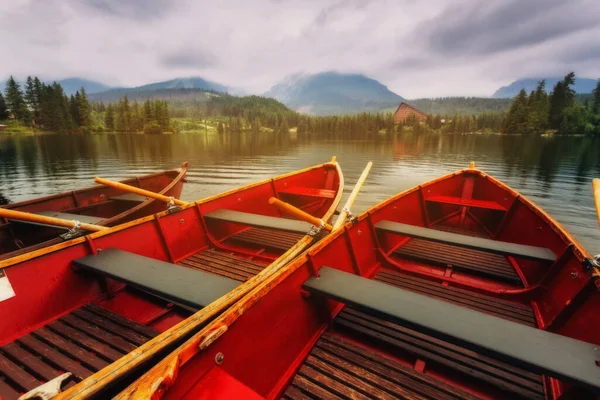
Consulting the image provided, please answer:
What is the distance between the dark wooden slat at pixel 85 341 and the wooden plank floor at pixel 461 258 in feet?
17.0

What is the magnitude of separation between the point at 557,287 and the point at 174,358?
5115 mm

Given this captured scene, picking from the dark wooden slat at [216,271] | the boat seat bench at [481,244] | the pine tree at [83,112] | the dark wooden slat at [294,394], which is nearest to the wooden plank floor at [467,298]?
the boat seat bench at [481,244]

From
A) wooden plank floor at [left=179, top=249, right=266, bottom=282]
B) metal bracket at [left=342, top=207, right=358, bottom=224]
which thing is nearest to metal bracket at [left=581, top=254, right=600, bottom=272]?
metal bracket at [left=342, top=207, right=358, bottom=224]

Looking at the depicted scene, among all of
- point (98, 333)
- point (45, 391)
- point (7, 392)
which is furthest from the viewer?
point (98, 333)

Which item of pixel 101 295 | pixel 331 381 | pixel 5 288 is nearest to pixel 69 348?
pixel 5 288

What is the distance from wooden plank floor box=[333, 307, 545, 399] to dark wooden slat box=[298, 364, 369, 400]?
0.74 m

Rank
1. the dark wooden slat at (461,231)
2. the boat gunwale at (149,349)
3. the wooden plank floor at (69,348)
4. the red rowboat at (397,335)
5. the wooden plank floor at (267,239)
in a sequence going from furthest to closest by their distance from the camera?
the dark wooden slat at (461,231)
the wooden plank floor at (267,239)
the wooden plank floor at (69,348)
the red rowboat at (397,335)
the boat gunwale at (149,349)

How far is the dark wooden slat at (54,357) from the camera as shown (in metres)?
2.99

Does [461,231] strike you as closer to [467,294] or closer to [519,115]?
[467,294]

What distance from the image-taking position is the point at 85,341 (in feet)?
11.2

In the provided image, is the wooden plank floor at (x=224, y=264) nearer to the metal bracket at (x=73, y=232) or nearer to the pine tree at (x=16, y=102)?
the metal bracket at (x=73, y=232)

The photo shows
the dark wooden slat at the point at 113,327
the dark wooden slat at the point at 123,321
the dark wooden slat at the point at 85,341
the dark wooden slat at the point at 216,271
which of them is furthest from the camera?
the dark wooden slat at the point at 216,271

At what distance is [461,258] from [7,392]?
6.98 meters

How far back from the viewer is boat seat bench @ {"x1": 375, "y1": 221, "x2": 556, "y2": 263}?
14.8 ft
